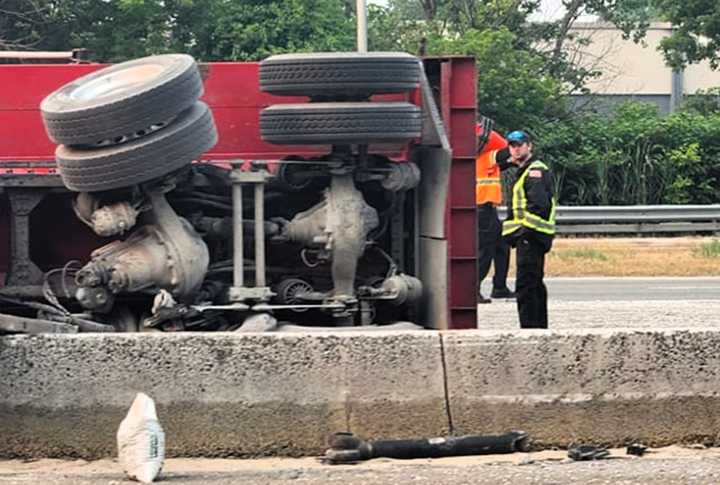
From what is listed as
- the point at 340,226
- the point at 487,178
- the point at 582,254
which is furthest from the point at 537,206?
the point at 582,254

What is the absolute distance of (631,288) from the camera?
53.5 feet

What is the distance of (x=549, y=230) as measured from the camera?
359 inches

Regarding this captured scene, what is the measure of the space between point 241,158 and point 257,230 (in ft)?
1.78

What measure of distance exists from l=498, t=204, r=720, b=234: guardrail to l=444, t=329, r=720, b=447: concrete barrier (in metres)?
20.4

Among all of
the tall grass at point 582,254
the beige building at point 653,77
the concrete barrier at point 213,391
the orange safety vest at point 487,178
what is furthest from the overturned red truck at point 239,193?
the beige building at point 653,77

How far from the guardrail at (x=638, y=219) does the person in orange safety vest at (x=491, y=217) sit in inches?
527

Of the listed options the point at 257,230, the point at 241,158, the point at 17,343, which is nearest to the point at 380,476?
the point at 17,343

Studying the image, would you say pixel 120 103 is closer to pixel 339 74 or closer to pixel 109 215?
pixel 109 215

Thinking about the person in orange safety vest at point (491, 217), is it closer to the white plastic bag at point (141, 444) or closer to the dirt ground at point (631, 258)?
the dirt ground at point (631, 258)

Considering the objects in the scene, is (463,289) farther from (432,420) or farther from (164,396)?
(164,396)

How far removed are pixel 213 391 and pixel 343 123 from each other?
77.9 inches

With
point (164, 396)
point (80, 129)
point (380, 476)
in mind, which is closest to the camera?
point (380, 476)

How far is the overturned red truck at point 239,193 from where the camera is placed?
746cm

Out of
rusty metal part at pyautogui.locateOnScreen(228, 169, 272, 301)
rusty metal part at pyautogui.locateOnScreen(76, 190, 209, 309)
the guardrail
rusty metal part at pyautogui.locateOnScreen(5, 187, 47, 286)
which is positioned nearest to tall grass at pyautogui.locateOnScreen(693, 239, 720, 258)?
the guardrail
